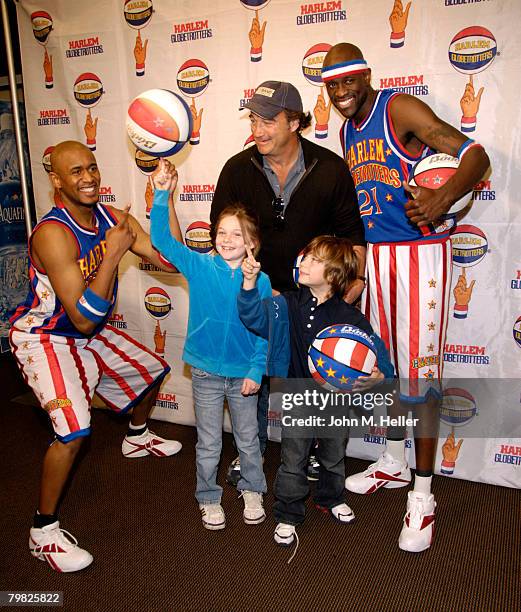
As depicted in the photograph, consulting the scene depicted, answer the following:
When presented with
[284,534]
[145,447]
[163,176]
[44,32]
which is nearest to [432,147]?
[163,176]

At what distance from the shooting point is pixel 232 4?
3051mm

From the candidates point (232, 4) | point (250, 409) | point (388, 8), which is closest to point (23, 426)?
point (250, 409)

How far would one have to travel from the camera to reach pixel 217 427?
2.54m

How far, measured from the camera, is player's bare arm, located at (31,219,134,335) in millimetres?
2373

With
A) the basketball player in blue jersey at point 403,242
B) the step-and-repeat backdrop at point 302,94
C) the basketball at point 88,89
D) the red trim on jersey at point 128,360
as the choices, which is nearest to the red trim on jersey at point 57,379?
the red trim on jersey at point 128,360

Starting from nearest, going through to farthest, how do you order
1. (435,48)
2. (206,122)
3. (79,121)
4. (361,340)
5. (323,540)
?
(361,340)
(323,540)
(435,48)
(206,122)
(79,121)

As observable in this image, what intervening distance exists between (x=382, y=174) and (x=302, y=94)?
823 millimetres

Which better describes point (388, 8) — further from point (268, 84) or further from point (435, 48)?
point (268, 84)

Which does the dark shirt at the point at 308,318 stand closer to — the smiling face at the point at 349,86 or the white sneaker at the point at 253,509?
the white sneaker at the point at 253,509

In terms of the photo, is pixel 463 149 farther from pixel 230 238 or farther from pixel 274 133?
pixel 230 238

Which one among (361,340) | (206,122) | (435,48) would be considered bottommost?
(361,340)

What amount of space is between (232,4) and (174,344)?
1.98 metres

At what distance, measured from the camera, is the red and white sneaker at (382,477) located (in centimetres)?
286

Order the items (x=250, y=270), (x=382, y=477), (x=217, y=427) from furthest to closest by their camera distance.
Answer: (x=382, y=477), (x=217, y=427), (x=250, y=270)
